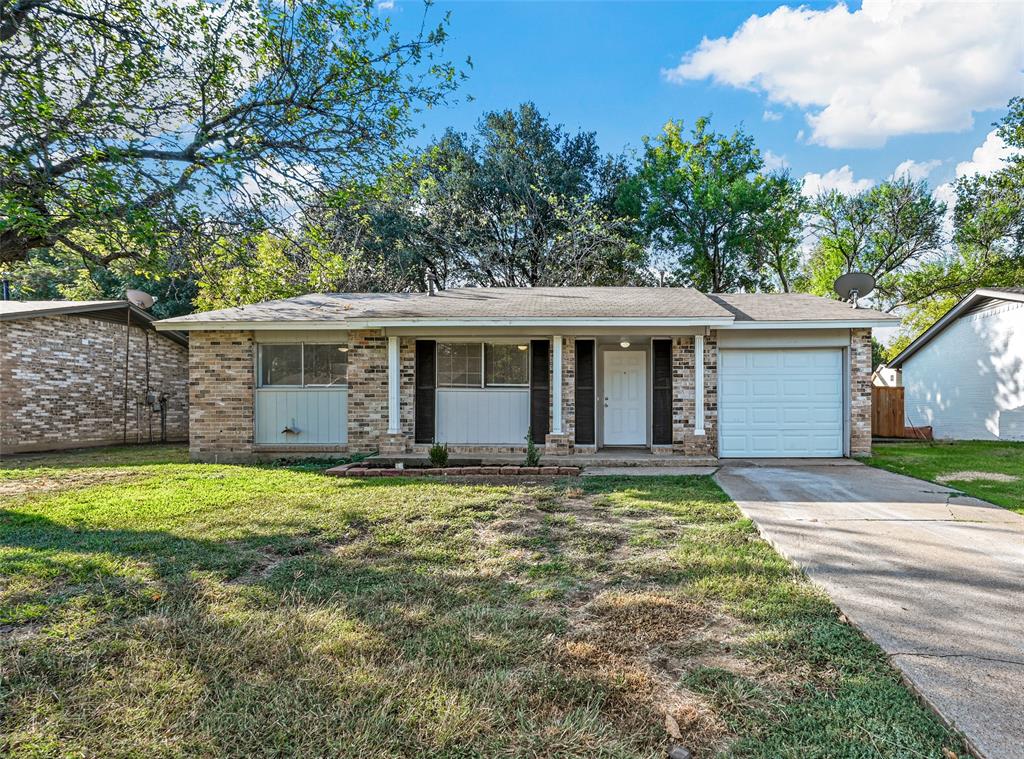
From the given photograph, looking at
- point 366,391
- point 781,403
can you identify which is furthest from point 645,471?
point 366,391

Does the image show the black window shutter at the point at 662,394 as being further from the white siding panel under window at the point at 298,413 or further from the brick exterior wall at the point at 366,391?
the white siding panel under window at the point at 298,413

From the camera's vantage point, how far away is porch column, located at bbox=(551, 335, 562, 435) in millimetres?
9390

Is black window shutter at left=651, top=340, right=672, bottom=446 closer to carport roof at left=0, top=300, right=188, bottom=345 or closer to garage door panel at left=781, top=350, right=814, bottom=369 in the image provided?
garage door panel at left=781, top=350, right=814, bottom=369

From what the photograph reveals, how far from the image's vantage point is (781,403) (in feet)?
31.7

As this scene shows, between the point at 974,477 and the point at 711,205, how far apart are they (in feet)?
53.5

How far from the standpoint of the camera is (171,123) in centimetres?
696

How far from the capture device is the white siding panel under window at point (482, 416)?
9.70m

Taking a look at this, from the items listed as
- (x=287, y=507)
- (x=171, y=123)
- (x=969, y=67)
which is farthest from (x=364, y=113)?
(x=969, y=67)

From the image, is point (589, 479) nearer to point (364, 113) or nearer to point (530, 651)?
point (530, 651)

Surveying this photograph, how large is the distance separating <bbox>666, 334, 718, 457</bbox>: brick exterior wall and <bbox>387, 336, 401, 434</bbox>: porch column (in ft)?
16.6

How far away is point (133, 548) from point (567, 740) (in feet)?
13.5

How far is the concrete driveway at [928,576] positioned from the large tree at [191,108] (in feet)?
23.6

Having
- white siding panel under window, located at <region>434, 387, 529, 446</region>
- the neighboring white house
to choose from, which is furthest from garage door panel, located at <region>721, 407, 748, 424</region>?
the neighboring white house

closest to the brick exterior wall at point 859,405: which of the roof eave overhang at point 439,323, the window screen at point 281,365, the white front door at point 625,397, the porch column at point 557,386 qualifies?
the roof eave overhang at point 439,323
